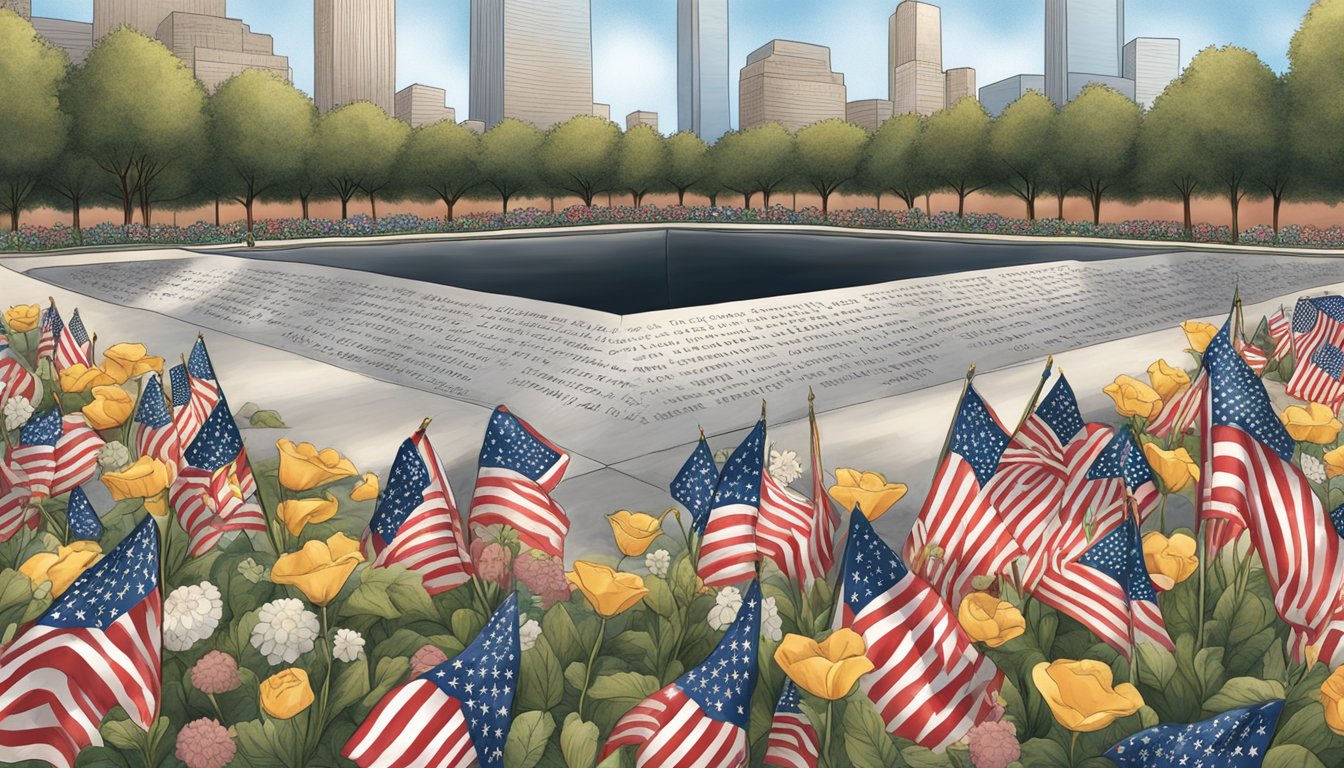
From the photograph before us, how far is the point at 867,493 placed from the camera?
3.14 m

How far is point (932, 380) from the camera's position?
8250 millimetres

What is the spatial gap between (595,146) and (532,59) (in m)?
95.1

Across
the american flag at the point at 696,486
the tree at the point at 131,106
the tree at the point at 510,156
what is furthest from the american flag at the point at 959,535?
the tree at the point at 510,156

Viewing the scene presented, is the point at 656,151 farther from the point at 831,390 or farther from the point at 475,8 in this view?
the point at 475,8

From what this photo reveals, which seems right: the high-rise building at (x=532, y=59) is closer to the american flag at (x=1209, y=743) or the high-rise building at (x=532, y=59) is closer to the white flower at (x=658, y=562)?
the white flower at (x=658, y=562)

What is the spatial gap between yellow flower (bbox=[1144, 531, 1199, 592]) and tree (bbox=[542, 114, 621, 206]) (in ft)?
171

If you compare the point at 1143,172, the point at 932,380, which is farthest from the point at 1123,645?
the point at 1143,172

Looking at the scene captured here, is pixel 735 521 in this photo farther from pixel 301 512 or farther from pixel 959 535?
pixel 301 512

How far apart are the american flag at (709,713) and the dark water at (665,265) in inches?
268

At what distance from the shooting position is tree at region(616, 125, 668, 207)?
55.4 m

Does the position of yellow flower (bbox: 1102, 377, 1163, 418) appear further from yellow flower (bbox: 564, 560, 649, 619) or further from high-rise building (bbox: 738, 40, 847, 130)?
high-rise building (bbox: 738, 40, 847, 130)

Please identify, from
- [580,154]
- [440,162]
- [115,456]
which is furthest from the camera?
[580,154]

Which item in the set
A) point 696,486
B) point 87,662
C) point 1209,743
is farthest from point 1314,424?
point 87,662

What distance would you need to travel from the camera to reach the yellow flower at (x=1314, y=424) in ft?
13.3
